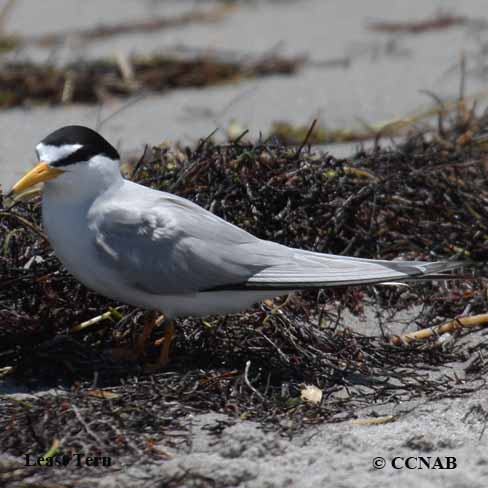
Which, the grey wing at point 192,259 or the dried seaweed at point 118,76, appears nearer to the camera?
the grey wing at point 192,259

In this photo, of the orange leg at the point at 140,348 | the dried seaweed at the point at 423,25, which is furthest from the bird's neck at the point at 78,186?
the dried seaweed at the point at 423,25

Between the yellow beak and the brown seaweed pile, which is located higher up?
the yellow beak

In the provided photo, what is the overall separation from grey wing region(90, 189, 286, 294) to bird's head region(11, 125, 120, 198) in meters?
0.10

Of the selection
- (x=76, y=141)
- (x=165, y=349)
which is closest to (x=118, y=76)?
(x=76, y=141)

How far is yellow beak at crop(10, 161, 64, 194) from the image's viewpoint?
335cm

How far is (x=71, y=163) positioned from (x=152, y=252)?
0.36 meters

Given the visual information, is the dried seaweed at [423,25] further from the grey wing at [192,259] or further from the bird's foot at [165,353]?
the bird's foot at [165,353]

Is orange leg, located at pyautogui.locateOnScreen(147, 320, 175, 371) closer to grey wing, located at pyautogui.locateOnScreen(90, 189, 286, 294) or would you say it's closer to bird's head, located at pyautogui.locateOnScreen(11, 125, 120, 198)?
grey wing, located at pyautogui.locateOnScreen(90, 189, 286, 294)

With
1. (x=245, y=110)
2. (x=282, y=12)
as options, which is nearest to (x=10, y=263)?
(x=245, y=110)

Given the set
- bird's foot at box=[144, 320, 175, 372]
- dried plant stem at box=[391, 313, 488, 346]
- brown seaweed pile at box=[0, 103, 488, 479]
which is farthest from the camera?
dried plant stem at box=[391, 313, 488, 346]

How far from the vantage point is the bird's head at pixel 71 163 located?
3.39 metres

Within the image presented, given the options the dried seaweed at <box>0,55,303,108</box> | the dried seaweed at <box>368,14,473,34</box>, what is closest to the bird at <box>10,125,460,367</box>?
the dried seaweed at <box>0,55,303,108</box>

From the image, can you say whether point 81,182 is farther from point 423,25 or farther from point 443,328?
point 423,25

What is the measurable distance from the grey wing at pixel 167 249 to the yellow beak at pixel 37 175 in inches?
6.6
